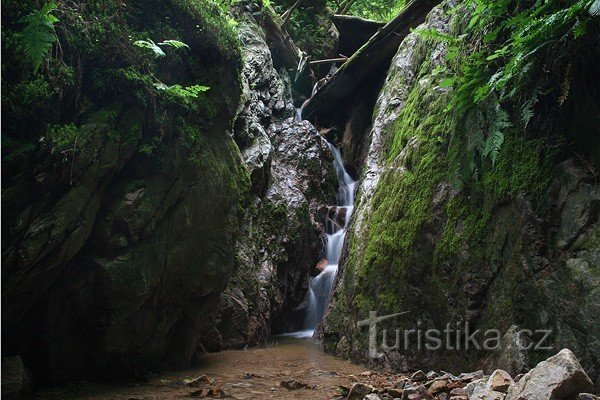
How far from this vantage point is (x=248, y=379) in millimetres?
4824

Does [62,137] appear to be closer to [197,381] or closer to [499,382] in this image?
[197,381]

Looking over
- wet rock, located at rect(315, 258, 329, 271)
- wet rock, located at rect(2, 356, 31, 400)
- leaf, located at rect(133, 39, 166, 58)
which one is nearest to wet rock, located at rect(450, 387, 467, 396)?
wet rock, located at rect(2, 356, 31, 400)

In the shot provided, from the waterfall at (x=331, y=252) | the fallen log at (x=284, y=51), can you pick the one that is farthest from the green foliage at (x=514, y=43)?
the fallen log at (x=284, y=51)

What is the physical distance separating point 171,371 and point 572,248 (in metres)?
4.43

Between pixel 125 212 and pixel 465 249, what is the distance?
3.72 meters

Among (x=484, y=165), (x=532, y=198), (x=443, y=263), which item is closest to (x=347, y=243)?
(x=443, y=263)

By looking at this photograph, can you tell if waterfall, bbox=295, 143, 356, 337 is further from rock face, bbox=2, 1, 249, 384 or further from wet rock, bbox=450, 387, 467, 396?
wet rock, bbox=450, 387, 467, 396

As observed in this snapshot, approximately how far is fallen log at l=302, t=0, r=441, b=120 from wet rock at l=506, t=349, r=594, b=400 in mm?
8187

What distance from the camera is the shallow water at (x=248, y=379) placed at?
4.10 m

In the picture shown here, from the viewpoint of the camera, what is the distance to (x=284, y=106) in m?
12.5

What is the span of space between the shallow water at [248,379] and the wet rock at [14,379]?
0.27 meters

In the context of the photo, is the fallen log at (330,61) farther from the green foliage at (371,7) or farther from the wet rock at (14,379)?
the wet rock at (14,379)

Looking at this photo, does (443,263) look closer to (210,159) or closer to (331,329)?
(331,329)

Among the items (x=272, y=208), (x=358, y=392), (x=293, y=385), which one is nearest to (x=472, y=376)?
(x=358, y=392)
